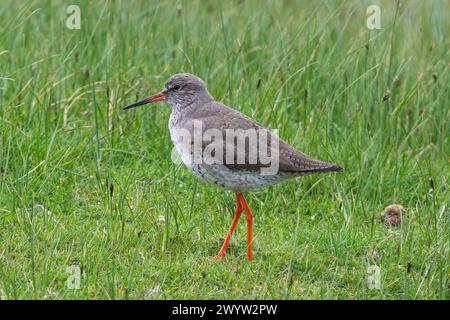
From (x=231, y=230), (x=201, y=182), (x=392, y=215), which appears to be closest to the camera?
(x=231, y=230)

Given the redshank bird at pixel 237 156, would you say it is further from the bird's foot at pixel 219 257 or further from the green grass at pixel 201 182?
the green grass at pixel 201 182

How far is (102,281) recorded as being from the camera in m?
4.79

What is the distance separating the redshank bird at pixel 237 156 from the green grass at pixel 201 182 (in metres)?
0.31

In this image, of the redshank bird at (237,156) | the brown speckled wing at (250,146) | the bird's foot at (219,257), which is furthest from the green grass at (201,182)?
the brown speckled wing at (250,146)

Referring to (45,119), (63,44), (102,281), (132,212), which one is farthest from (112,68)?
(102,281)

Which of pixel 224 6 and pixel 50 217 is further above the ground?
pixel 224 6

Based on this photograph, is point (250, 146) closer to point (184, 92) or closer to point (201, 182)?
point (184, 92)

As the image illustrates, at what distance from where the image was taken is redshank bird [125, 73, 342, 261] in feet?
17.3

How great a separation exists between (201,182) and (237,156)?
1.03 metres

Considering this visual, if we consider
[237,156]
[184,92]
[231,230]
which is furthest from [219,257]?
[184,92]

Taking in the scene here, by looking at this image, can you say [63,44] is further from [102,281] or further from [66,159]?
[102,281]

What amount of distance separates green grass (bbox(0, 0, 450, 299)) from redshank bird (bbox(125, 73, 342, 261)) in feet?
1.00

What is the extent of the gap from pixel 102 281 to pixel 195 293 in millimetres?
553

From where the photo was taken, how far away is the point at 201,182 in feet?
20.4
